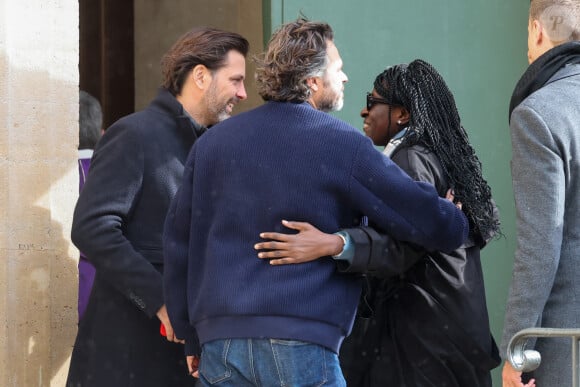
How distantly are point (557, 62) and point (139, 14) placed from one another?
6.21 metres

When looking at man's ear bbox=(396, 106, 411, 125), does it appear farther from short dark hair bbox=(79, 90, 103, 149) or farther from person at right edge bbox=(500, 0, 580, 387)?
short dark hair bbox=(79, 90, 103, 149)

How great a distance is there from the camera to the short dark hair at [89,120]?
21.8 ft

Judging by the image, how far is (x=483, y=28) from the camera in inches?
273

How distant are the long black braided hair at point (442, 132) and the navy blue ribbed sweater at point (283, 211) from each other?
592mm

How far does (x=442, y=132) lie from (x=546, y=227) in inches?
30.8

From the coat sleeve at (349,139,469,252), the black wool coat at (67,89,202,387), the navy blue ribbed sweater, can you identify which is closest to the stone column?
the black wool coat at (67,89,202,387)

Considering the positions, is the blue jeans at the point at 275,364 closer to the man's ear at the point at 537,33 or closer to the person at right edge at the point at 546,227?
the person at right edge at the point at 546,227

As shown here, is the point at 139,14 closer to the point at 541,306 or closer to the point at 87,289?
the point at 87,289

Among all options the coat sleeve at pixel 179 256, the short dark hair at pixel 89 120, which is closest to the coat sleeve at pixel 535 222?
the coat sleeve at pixel 179 256

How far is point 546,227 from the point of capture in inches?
160

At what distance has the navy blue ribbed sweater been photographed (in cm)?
379

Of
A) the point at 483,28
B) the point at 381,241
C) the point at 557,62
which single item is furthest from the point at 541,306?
the point at 483,28

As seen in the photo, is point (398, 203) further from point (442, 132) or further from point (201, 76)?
point (201, 76)

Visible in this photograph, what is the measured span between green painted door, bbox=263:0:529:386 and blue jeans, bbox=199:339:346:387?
3014 millimetres
